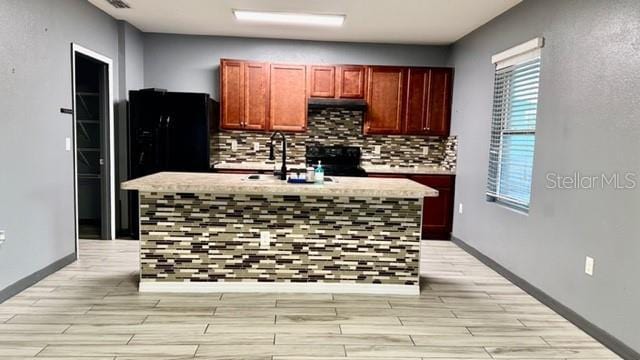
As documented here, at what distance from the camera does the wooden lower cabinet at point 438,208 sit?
5.41m

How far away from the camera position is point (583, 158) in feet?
9.67

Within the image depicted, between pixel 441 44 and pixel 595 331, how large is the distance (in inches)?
160

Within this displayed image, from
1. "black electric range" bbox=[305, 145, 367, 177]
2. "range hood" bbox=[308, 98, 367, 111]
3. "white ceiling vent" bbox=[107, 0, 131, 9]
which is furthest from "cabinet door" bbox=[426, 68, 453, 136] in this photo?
"white ceiling vent" bbox=[107, 0, 131, 9]

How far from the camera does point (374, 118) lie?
18.4 feet

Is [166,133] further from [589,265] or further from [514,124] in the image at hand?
[589,265]

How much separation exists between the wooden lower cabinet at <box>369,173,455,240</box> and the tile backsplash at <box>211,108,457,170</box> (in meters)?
0.39

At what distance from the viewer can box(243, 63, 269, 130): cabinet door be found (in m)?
5.41

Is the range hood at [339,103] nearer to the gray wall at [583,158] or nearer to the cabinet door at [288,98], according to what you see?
the cabinet door at [288,98]

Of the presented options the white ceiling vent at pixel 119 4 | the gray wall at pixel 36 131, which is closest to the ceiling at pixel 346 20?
the white ceiling vent at pixel 119 4

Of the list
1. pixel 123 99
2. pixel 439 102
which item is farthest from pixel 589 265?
pixel 123 99

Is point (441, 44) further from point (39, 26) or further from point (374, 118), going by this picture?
point (39, 26)

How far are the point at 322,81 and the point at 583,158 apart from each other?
331cm

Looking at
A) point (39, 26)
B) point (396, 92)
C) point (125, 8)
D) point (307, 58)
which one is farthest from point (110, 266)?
point (396, 92)

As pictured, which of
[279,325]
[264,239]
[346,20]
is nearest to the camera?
[279,325]
